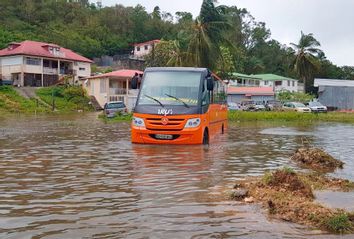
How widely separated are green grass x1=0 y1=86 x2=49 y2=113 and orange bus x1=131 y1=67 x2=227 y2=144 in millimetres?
35335

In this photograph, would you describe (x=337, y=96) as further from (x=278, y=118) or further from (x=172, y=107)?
(x=172, y=107)

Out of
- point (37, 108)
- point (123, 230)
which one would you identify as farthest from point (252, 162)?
point (37, 108)

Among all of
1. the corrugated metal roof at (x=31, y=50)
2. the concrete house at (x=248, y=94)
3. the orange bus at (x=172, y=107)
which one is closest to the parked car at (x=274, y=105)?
the concrete house at (x=248, y=94)

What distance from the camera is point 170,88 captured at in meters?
14.4

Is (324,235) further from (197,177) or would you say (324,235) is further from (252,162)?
(252,162)

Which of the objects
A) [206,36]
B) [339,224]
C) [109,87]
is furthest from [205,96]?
[109,87]

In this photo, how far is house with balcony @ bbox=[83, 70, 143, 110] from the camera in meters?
57.4

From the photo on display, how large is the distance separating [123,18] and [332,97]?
180 ft

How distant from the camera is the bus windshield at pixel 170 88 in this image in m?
14.1

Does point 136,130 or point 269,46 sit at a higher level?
point 269,46

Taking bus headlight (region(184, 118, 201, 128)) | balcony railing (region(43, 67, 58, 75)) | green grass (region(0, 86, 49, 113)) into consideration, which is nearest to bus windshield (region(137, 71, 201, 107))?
bus headlight (region(184, 118, 201, 128))

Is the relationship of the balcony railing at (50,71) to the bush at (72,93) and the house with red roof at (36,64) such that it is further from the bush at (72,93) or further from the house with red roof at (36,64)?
the bush at (72,93)

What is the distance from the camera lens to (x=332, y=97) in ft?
182

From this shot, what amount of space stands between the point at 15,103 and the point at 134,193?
4510cm
